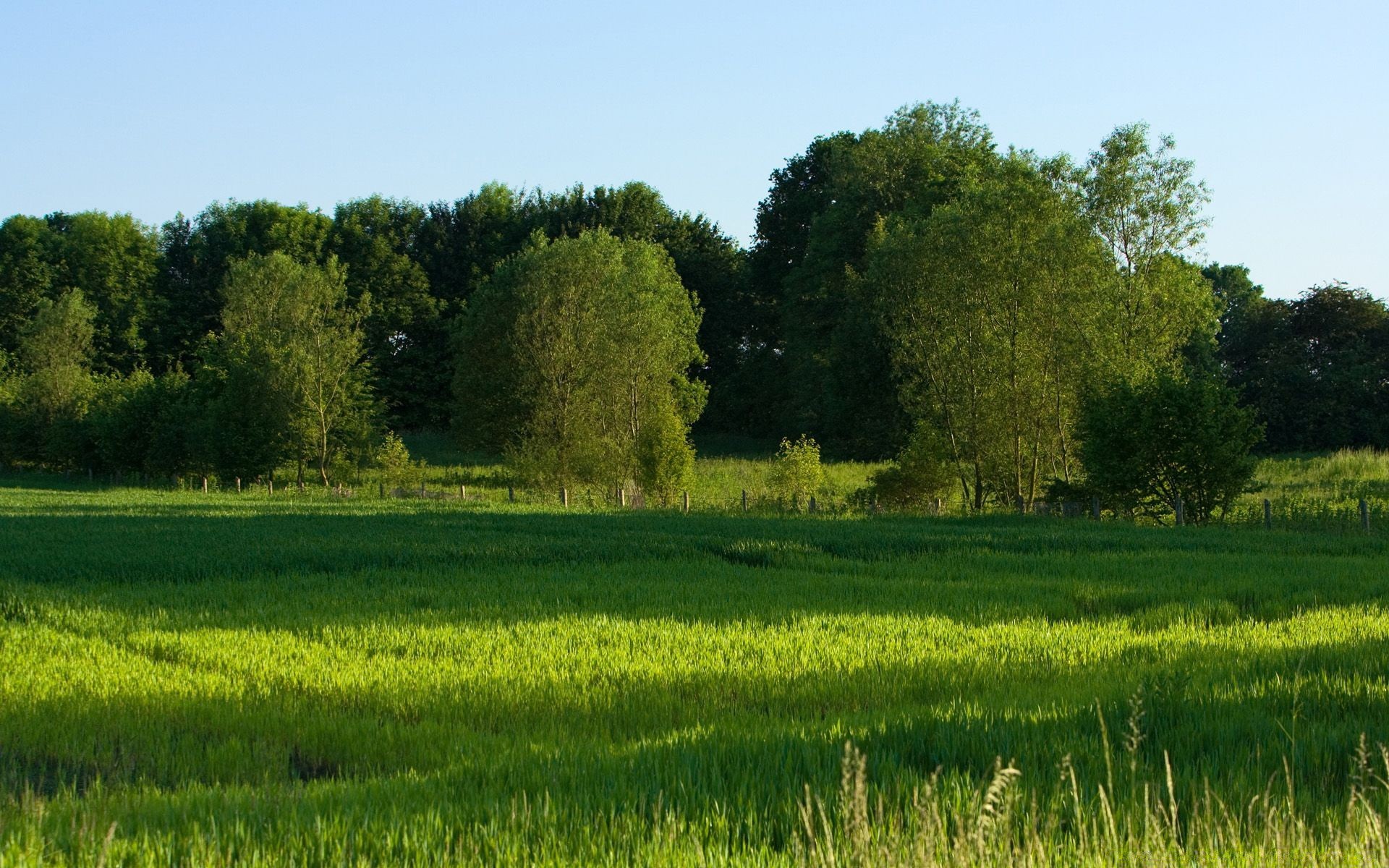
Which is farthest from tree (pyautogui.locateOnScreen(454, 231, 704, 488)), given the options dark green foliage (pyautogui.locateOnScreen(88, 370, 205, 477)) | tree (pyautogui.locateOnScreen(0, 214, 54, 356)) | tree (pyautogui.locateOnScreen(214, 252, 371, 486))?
tree (pyautogui.locateOnScreen(0, 214, 54, 356))

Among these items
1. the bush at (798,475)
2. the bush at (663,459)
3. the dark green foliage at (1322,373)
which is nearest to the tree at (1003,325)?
the bush at (798,475)

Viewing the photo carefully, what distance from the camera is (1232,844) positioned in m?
4.60

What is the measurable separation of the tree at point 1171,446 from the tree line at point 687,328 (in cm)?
39

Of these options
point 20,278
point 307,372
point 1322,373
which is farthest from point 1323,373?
point 20,278

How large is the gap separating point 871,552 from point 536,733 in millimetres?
16501

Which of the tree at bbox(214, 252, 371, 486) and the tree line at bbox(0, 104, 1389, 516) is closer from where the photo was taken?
the tree line at bbox(0, 104, 1389, 516)

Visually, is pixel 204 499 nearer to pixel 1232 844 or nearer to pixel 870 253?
pixel 870 253

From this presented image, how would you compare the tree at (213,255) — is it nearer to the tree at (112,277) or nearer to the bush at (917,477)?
the tree at (112,277)

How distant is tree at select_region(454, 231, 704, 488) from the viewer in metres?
53.5

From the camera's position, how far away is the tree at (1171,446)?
30.9m

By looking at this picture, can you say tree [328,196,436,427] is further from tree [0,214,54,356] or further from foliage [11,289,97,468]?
tree [0,214,54,356]

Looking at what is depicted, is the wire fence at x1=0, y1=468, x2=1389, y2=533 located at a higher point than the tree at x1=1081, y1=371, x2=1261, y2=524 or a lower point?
lower

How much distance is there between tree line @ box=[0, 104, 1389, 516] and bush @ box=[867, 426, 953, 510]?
0.58 ft

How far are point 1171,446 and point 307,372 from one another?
137 feet
